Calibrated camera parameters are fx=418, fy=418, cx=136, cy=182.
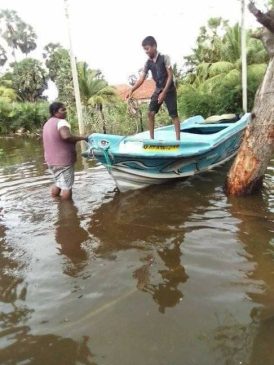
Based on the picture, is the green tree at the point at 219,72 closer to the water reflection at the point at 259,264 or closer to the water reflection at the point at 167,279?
the water reflection at the point at 259,264

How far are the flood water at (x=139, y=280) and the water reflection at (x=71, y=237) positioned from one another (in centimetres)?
2

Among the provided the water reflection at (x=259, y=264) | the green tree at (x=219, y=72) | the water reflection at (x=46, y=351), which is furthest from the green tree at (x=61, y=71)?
the water reflection at (x=46, y=351)

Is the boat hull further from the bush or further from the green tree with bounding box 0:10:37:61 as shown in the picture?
the green tree with bounding box 0:10:37:61

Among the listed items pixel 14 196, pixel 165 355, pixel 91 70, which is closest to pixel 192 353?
pixel 165 355

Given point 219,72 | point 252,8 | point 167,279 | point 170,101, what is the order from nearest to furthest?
point 167,279, point 252,8, point 170,101, point 219,72

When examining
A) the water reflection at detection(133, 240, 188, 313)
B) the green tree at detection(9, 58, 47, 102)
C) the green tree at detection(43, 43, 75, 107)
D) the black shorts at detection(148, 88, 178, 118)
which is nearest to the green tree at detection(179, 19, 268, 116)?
the green tree at detection(43, 43, 75, 107)

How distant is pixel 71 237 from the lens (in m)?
5.06

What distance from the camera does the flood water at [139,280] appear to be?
112 inches

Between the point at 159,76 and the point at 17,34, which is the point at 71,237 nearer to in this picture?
the point at 159,76

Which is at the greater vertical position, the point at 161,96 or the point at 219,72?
the point at 219,72

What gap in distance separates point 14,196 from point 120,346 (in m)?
4.91

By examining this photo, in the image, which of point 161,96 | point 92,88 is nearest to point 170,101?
point 161,96

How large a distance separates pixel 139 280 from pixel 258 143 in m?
3.10

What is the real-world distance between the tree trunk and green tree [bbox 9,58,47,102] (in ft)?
97.6
